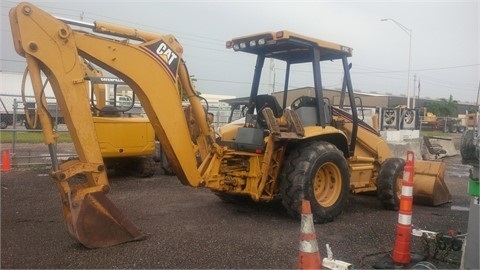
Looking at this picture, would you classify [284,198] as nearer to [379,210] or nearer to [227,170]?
[227,170]

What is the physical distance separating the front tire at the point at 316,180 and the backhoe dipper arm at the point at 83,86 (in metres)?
1.83

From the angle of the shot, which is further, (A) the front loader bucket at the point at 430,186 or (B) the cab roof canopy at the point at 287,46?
(A) the front loader bucket at the point at 430,186

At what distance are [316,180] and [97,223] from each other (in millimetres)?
3113

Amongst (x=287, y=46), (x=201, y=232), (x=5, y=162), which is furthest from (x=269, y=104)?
(x=5, y=162)

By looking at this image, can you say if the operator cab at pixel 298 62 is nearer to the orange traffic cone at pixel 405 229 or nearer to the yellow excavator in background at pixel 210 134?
the yellow excavator in background at pixel 210 134

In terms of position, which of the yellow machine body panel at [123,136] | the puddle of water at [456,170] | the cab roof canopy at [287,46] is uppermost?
the cab roof canopy at [287,46]

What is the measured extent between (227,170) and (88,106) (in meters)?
2.28

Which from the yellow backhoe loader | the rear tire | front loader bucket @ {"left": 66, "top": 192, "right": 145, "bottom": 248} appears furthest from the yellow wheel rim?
the yellow backhoe loader

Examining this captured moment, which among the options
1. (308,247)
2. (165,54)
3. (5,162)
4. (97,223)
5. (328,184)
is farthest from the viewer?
(5,162)

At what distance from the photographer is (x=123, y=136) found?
9.23 metres

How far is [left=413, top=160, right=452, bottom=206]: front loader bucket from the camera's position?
7422 millimetres

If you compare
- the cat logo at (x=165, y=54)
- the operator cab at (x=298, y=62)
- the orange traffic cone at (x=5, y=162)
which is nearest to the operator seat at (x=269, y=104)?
the operator cab at (x=298, y=62)

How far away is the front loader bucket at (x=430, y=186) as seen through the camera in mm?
7422

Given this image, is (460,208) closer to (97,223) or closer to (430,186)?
(430,186)
